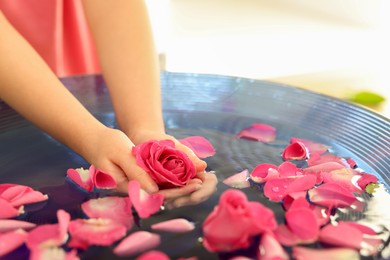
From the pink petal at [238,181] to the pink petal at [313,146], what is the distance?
116 mm

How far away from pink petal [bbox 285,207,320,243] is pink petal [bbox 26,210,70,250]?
0.68 feet

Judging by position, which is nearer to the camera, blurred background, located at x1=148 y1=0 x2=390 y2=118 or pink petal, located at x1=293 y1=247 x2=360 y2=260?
pink petal, located at x1=293 y1=247 x2=360 y2=260

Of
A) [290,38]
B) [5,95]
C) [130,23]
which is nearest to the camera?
[5,95]

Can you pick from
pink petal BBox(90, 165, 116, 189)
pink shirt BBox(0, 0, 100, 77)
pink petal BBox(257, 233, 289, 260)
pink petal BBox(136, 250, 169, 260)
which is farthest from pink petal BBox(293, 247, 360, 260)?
Result: pink shirt BBox(0, 0, 100, 77)

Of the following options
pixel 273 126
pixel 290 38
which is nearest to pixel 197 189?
pixel 273 126

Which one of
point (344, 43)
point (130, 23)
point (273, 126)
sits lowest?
point (344, 43)

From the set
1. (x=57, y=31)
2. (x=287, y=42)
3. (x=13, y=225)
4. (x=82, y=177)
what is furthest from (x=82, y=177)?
(x=287, y=42)

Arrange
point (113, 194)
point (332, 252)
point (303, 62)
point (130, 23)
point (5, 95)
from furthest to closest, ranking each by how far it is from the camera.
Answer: point (303, 62), point (130, 23), point (5, 95), point (113, 194), point (332, 252)

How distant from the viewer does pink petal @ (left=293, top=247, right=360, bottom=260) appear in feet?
1.67

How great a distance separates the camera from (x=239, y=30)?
6.85 ft

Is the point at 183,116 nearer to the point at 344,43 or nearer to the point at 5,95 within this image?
the point at 5,95

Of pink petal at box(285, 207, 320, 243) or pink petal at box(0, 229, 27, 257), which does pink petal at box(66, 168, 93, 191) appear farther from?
pink petal at box(285, 207, 320, 243)

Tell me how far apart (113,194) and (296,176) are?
0.20 m

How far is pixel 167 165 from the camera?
0.63 m
